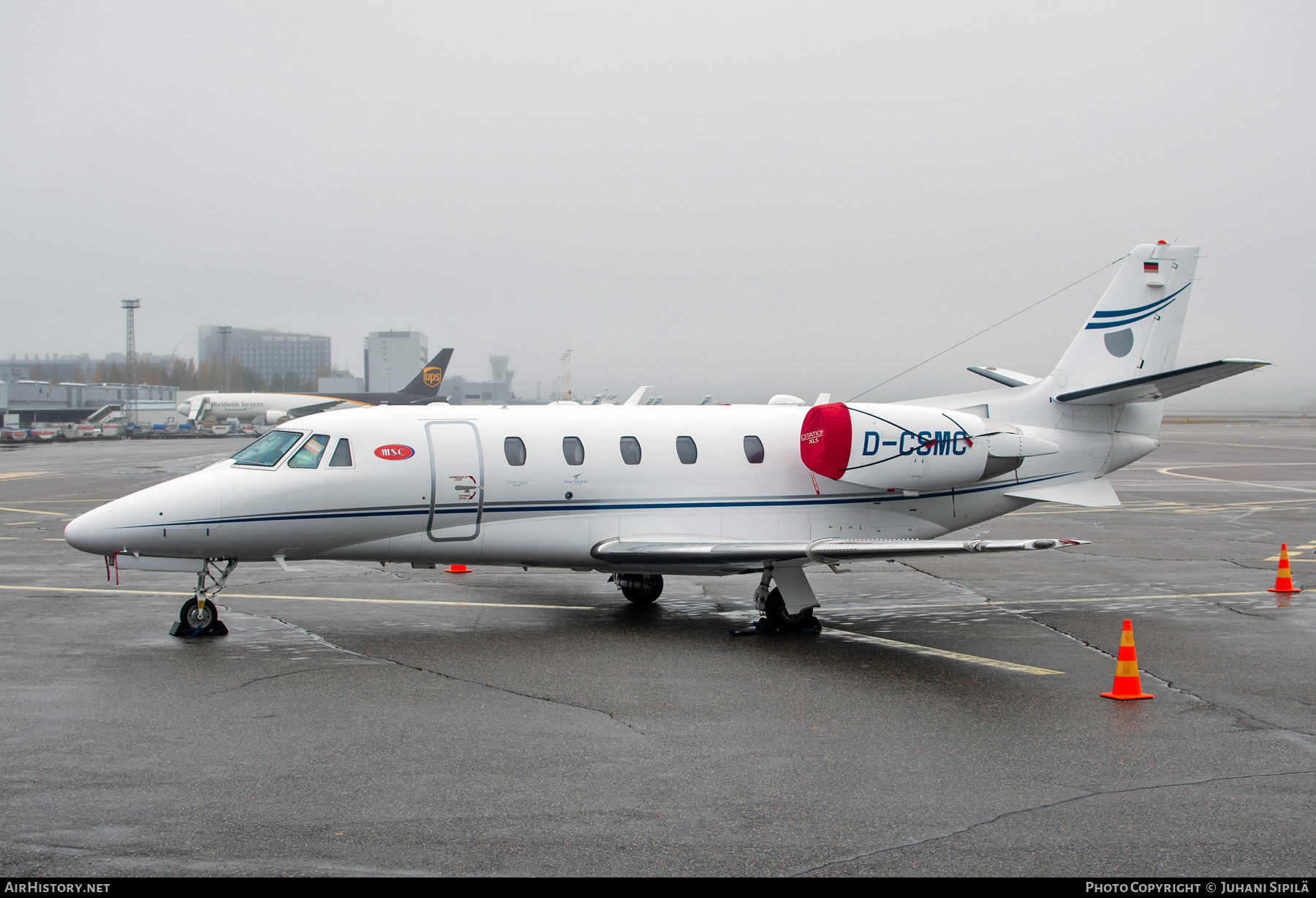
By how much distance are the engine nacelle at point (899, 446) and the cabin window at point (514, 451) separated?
365cm

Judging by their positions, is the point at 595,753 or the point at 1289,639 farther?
the point at 1289,639

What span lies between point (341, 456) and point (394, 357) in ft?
511

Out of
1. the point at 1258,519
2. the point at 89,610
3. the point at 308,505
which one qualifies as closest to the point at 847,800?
the point at 308,505

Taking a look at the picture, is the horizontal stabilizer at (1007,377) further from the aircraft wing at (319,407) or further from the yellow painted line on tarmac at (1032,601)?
the aircraft wing at (319,407)

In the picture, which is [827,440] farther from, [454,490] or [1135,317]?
[1135,317]

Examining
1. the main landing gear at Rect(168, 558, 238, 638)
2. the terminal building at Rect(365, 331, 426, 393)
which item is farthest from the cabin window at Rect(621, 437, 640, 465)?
the terminal building at Rect(365, 331, 426, 393)

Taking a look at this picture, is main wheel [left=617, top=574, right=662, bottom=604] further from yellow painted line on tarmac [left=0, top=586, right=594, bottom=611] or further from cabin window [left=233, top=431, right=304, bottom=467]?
cabin window [left=233, top=431, right=304, bottom=467]

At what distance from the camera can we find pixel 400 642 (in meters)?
11.4

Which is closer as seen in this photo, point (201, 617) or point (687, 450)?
point (201, 617)

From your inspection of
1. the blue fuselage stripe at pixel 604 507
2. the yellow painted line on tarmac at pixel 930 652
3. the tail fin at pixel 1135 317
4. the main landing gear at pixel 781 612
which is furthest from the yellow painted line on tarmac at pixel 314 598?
the tail fin at pixel 1135 317

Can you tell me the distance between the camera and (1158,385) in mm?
13219

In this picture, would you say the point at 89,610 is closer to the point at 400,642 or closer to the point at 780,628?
the point at 400,642

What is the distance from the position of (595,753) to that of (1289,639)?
29.3 ft

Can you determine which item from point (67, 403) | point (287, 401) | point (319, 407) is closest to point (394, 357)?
point (67, 403)
